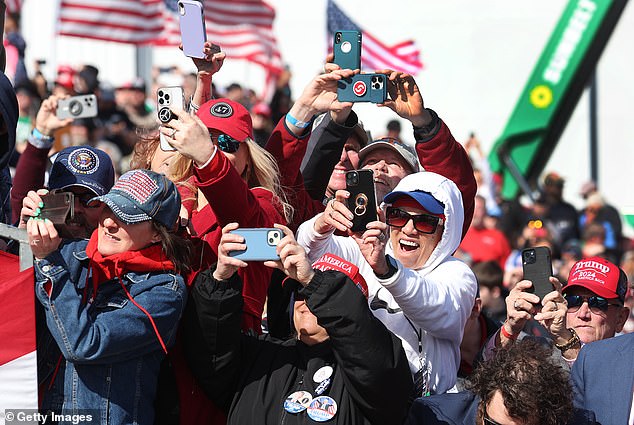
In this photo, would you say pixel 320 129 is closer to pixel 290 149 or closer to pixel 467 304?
pixel 290 149

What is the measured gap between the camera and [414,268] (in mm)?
4734

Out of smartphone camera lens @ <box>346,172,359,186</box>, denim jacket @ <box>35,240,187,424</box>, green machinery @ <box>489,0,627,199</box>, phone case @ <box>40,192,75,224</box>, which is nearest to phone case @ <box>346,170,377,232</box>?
smartphone camera lens @ <box>346,172,359,186</box>

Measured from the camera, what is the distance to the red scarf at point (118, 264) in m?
4.16

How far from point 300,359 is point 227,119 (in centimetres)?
115

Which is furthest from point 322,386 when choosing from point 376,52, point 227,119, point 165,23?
point 165,23

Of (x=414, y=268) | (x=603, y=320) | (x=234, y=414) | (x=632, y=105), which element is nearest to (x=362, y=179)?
(x=414, y=268)

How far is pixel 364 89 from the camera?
4746 millimetres

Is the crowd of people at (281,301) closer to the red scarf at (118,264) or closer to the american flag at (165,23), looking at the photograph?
the red scarf at (118,264)

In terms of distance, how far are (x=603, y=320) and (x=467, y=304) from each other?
0.96m

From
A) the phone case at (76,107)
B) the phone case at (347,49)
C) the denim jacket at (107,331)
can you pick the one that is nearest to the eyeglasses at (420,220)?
the phone case at (347,49)

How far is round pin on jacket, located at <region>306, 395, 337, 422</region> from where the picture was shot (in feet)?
13.7

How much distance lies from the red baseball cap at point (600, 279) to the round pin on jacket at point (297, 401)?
166 centimetres

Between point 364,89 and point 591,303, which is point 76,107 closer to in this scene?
point 364,89

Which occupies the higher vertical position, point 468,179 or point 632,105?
point 468,179
